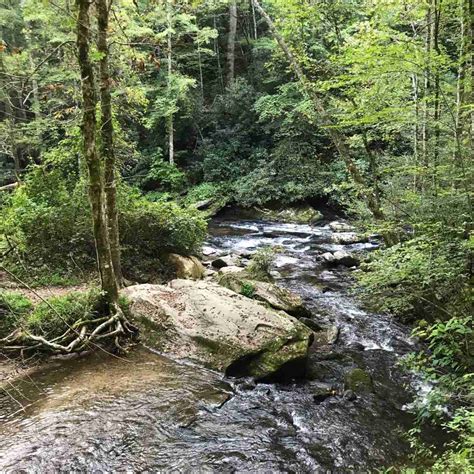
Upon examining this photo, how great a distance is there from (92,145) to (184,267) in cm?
468

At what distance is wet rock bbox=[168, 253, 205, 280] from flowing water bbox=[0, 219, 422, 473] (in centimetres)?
347

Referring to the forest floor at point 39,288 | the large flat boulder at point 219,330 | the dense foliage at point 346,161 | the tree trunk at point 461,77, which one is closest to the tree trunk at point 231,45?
the dense foliage at point 346,161

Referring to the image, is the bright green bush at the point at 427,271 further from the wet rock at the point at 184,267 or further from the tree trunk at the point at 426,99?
the wet rock at the point at 184,267

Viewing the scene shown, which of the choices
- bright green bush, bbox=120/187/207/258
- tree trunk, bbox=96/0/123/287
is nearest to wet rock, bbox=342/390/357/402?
tree trunk, bbox=96/0/123/287

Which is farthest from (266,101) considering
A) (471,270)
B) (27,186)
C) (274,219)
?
(471,270)

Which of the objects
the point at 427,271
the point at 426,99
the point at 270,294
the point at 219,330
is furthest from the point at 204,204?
the point at 427,271

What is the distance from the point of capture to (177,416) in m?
5.16

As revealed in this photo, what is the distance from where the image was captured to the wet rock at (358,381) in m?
6.01

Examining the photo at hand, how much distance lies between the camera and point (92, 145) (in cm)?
607

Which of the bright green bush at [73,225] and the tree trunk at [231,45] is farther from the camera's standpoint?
the tree trunk at [231,45]

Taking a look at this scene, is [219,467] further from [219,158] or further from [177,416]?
[219,158]

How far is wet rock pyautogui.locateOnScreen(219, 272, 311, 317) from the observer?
27.1 ft

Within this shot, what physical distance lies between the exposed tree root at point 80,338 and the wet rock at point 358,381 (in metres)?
3.43

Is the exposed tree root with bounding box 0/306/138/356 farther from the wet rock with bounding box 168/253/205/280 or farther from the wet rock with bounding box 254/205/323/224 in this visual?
the wet rock with bounding box 254/205/323/224
